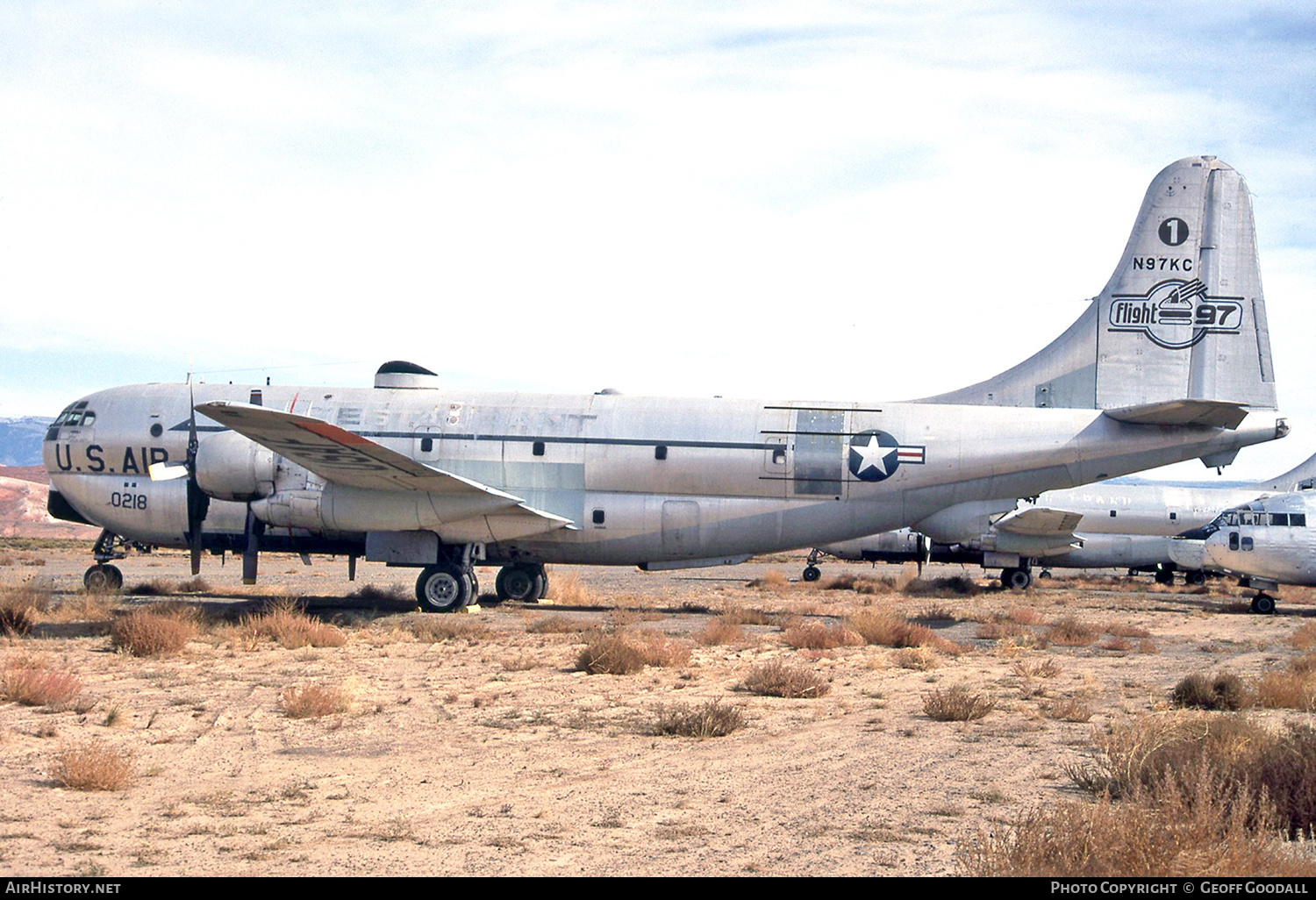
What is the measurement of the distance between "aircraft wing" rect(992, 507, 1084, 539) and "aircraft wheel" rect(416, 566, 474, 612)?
22240 millimetres

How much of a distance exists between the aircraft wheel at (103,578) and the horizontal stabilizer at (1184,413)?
908 inches

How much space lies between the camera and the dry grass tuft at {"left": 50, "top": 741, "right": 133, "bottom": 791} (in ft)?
28.9

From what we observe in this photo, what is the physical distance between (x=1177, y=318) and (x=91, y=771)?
22964 millimetres

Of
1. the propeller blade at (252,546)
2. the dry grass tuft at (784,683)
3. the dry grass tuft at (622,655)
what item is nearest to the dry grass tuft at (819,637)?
the dry grass tuft at (622,655)

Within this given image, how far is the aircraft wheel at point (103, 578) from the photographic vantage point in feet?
85.6

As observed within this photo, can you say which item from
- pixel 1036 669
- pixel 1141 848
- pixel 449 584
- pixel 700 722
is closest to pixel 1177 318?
pixel 1036 669

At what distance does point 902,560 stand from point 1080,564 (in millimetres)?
8289

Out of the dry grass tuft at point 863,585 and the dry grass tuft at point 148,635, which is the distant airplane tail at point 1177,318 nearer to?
the dry grass tuft at point 863,585

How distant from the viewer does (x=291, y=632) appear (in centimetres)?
1864

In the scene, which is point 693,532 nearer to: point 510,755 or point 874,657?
point 874,657

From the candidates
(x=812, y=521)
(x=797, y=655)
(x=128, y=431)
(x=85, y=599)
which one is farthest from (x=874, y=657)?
(x=128, y=431)

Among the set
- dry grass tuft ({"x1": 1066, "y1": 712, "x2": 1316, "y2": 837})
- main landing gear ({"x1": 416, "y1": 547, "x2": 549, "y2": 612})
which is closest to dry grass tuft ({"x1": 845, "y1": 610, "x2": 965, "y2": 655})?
main landing gear ({"x1": 416, "y1": 547, "x2": 549, "y2": 612})

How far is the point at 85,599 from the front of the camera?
71.7ft

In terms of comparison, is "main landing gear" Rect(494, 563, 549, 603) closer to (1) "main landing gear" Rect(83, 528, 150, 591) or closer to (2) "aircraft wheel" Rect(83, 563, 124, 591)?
(1) "main landing gear" Rect(83, 528, 150, 591)
